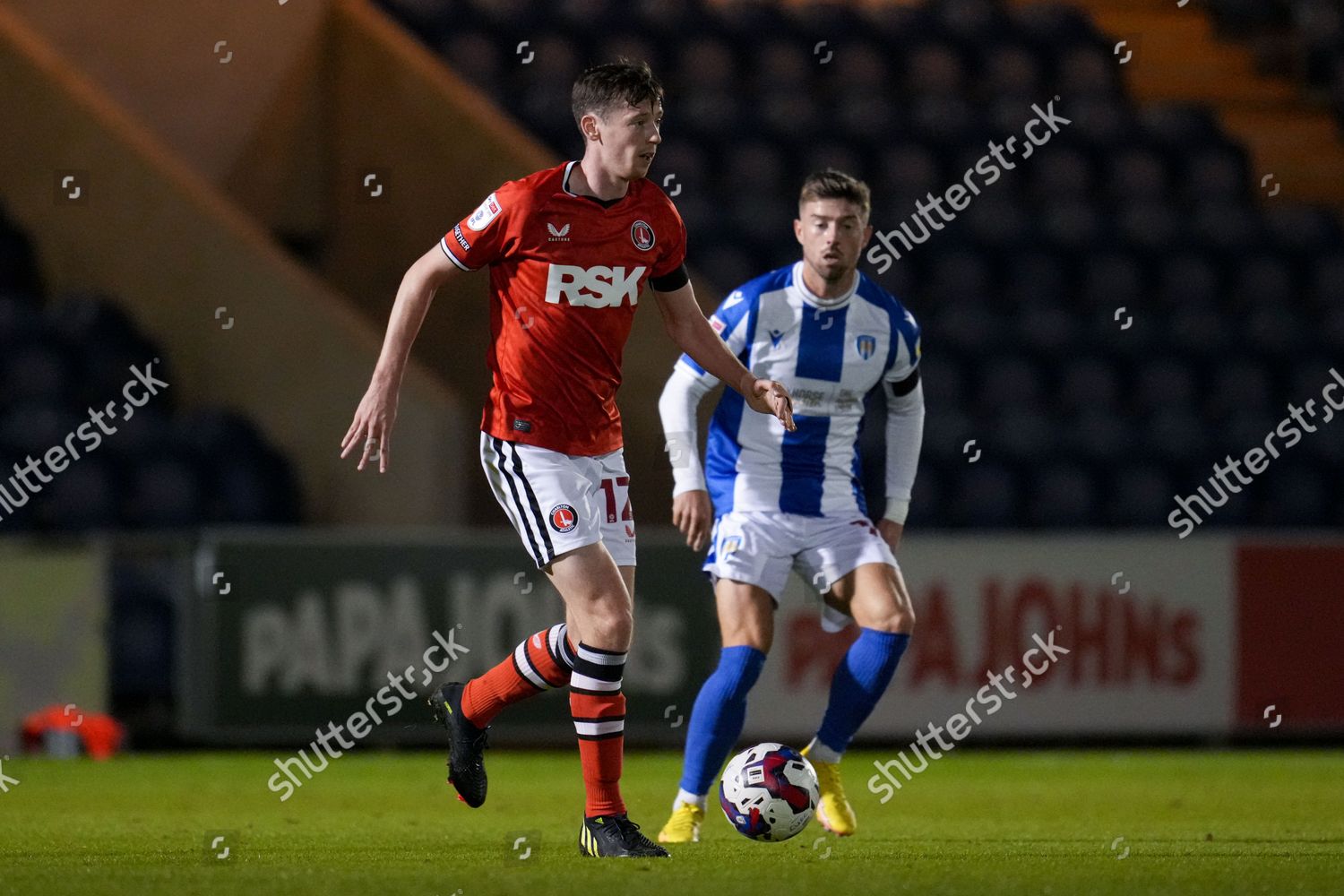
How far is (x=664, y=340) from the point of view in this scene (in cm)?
1115

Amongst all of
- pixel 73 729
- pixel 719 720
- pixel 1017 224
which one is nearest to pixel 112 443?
pixel 73 729

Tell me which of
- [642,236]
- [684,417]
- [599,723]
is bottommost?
[599,723]

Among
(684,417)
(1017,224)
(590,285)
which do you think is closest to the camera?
(590,285)

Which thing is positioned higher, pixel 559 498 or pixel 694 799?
pixel 559 498

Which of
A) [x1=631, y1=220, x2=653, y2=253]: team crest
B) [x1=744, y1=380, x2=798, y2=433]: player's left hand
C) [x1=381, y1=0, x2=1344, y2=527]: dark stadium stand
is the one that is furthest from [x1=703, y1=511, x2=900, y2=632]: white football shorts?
[x1=381, y1=0, x2=1344, y2=527]: dark stadium stand

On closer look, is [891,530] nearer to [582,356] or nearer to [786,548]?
[786,548]

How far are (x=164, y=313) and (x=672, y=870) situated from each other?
7398 mm

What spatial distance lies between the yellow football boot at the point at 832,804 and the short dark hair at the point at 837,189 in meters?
1.70

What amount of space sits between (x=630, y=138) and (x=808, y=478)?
1.58 meters

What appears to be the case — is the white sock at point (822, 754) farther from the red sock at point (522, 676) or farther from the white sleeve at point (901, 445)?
the red sock at point (522, 676)

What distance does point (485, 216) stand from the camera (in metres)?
5.29

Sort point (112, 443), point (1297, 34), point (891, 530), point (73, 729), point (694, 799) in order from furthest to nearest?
point (1297, 34), point (112, 443), point (73, 729), point (891, 530), point (694, 799)

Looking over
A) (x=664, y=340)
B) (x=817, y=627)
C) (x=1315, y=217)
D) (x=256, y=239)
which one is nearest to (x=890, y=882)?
(x=817, y=627)

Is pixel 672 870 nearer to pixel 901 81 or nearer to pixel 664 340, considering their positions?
pixel 664 340
